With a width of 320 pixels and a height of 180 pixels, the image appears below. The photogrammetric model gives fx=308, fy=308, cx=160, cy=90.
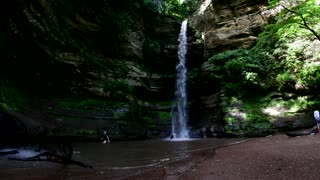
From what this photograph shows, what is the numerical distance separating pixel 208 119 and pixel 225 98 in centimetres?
213

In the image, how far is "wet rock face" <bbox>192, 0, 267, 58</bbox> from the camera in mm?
23984

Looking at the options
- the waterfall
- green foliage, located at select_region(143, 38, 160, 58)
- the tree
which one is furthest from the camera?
green foliage, located at select_region(143, 38, 160, 58)

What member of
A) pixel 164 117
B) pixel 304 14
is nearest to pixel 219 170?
pixel 304 14

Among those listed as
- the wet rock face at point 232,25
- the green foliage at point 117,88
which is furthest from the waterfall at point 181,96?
the green foliage at point 117,88

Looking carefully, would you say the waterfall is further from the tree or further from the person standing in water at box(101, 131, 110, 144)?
the tree

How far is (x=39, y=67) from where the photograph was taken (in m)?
19.9

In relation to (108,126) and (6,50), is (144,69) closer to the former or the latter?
(108,126)

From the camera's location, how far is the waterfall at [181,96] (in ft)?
76.3

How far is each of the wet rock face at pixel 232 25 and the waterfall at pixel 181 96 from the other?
2.33 meters

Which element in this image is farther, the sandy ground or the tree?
the tree

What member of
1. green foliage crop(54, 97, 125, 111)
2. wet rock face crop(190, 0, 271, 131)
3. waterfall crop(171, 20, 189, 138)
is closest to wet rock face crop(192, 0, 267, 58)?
wet rock face crop(190, 0, 271, 131)

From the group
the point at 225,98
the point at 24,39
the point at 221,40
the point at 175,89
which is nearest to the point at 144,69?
the point at 175,89

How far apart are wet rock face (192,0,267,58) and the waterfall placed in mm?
2326

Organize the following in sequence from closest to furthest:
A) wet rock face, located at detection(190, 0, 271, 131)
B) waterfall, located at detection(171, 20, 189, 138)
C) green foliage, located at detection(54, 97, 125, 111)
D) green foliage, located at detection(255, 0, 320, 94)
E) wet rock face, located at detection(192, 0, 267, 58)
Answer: green foliage, located at detection(255, 0, 320, 94), green foliage, located at detection(54, 97, 125, 111), wet rock face, located at detection(190, 0, 271, 131), waterfall, located at detection(171, 20, 189, 138), wet rock face, located at detection(192, 0, 267, 58)
